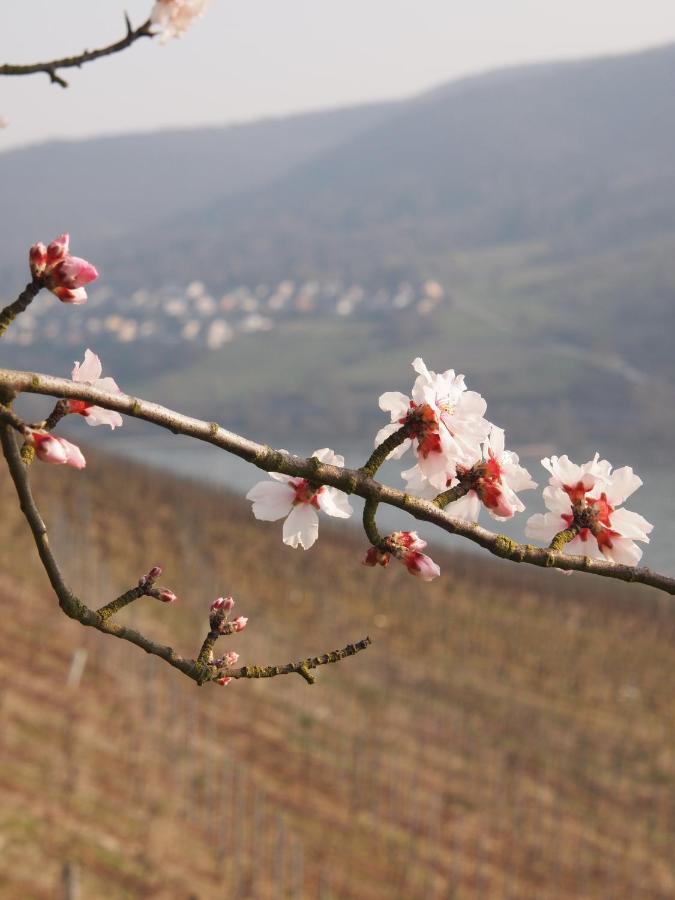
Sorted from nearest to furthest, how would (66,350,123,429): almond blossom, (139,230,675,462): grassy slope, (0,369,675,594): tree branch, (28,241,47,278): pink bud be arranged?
(0,369,675,594): tree branch, (28,241,47,278): pink bud, (66,350,123,429): almond blossom, (139,230,675,462): grassy slope

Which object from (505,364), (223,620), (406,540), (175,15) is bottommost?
(223,620)

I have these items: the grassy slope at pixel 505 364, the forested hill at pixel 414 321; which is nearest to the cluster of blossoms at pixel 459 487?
the forested hill at pixel 414 321

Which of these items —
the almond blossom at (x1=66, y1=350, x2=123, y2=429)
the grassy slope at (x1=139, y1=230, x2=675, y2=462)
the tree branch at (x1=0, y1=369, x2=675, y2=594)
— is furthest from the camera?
the grassy slope at (x1=139, y1=230, x2=675, y2=462)

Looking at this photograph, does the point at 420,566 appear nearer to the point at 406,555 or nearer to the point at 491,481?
the point at 406,555

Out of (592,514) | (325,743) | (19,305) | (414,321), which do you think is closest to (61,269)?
(19,305)

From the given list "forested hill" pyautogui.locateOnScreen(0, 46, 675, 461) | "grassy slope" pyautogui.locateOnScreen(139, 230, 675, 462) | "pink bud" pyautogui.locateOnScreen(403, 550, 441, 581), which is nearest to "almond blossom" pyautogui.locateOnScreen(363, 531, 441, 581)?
"pink bud" pyautogui.locateOnScreen(403, 550, 441, 581)

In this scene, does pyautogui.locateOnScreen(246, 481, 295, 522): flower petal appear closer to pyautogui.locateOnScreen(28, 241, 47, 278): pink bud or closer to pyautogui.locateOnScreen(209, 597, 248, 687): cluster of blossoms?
pyautogui.locateOnScreen(209, 597, 248, 687): cluster of blossoms

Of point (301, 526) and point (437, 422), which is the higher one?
point (437, 422)
